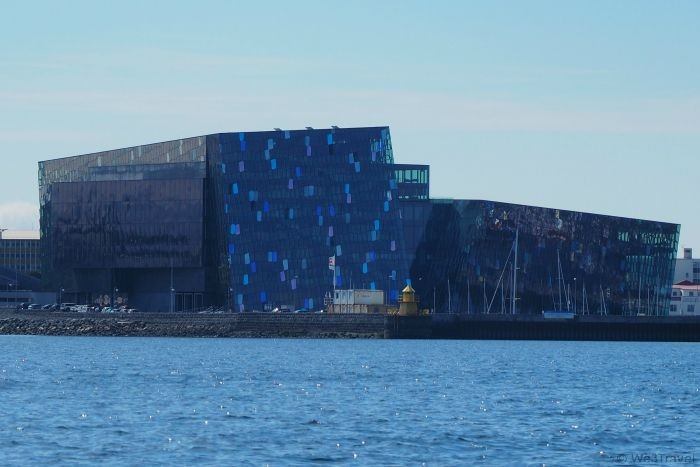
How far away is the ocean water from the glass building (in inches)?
1989

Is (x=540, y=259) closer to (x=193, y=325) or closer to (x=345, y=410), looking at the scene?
(x=193, y=325)

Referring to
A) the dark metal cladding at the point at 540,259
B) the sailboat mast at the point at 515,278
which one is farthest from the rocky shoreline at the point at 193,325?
the sailboat mast at the point at 515,278

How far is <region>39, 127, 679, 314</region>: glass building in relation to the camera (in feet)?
512

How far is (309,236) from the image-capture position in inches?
6171

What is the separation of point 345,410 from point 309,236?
315 ft

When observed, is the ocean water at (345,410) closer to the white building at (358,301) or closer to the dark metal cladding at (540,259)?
the white building at (358,301)

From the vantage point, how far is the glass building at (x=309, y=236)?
156000 mm

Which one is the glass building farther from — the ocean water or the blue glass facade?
the ocean water

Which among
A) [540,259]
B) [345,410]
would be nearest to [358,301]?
[540,259]

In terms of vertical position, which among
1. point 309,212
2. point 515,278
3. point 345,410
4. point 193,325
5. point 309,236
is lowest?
point 345,410

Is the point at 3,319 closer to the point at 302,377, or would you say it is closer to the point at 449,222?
the point at 449,222

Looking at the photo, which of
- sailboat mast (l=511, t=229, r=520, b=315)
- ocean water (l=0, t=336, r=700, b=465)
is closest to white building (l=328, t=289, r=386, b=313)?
sailboat mast (l=511, t=229, r=520, b=315)

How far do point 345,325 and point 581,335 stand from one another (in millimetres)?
21714

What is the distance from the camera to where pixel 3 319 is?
160 metres
